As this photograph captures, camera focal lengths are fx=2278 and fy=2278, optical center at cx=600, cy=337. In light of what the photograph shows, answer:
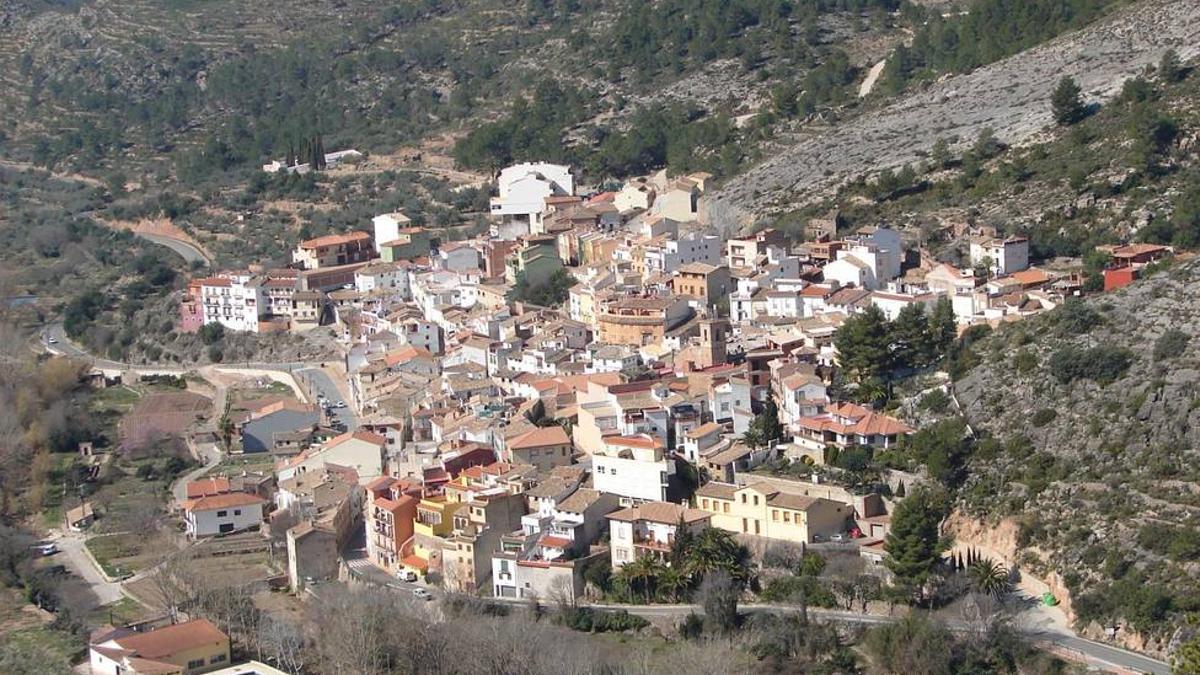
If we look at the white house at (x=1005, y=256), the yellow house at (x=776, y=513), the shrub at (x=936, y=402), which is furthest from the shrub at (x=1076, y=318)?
the yellow house at (x=776, y=513)

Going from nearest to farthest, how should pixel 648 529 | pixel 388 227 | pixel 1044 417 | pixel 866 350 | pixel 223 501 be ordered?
pixel 648 529
pixel 1044 417
pixel 866 350
pixel 223 501
pixel 388 227

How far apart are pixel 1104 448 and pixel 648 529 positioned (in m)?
6.61

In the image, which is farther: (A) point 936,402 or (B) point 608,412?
(B) point 608,412

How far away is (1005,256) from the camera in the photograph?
40.5 metres

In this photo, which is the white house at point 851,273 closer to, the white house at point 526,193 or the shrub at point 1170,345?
the shrub at point 1170,345

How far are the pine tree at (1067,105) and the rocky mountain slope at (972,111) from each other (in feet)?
2.21

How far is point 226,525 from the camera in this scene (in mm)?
38594

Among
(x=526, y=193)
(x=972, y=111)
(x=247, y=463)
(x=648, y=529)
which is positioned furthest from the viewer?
(x=526, y=193)

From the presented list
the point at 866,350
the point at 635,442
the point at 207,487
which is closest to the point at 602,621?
the point at 635,442

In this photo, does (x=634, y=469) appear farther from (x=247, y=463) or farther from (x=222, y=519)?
(x=247, y=463)

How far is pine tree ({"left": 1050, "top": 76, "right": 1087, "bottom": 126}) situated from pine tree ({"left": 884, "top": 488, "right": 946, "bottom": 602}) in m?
18.4

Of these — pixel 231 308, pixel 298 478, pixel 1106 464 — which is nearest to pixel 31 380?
pixel 231 308

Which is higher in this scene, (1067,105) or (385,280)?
(1067,105)

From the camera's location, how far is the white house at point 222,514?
1513 inches
